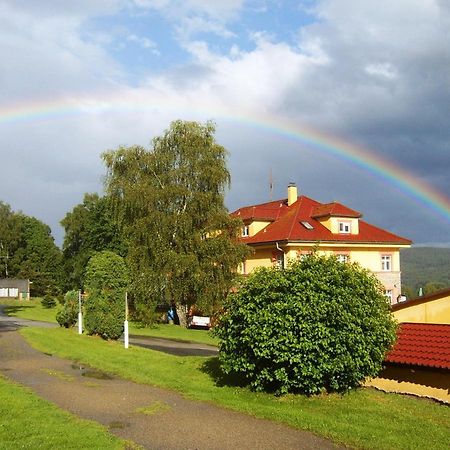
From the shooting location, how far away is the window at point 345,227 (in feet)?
161

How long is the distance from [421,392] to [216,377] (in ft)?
17.8

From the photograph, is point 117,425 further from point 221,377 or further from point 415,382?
point 415,382

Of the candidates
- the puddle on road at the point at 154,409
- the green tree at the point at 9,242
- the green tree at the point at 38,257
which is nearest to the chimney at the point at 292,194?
the puddle on road at the point at 154,409

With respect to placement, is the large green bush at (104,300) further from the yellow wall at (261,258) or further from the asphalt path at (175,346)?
the yellow wall at (261,258)

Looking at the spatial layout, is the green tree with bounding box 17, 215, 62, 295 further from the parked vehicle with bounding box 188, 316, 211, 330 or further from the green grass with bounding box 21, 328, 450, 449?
the green grass with bounding box 21, 328, 450, 449

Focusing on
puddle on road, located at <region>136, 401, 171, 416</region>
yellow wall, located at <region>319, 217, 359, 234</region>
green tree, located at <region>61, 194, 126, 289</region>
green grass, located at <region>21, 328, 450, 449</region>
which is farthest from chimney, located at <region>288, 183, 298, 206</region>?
puddle on road, located at <region>136, 401, 171, 416</region>

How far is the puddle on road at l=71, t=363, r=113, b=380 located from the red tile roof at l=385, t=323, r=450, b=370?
23.5ft

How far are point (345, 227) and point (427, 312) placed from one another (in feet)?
114

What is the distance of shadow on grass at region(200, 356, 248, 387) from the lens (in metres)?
14.6

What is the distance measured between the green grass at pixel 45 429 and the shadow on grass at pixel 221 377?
4.78 metres

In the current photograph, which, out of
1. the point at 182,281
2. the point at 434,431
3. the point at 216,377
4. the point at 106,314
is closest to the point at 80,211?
the point at 182,281

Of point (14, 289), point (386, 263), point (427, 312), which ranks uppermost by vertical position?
point (386, 263)

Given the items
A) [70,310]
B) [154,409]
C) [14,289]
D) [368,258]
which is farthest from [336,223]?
[14,289]

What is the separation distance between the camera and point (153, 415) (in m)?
10.7
